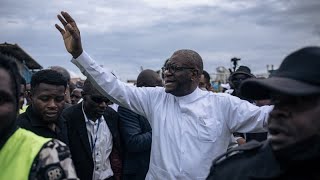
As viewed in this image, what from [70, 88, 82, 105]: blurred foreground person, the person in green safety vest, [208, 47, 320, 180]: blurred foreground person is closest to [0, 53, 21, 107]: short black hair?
the person in green safety vest

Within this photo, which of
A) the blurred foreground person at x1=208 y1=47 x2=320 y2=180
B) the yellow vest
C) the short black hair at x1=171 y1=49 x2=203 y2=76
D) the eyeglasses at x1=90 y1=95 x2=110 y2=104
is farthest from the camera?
the eyeglasses at x1=90 y1=95 x2=110 y2=104

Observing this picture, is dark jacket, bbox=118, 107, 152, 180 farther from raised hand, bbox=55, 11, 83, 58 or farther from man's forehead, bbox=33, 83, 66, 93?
raised hand, bbox=55, 11, 83, 58

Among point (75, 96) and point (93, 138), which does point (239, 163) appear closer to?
point (93, 138)

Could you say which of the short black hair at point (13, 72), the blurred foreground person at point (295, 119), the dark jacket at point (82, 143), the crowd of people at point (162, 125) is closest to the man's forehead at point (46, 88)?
the crowd of people at point (162, 125)

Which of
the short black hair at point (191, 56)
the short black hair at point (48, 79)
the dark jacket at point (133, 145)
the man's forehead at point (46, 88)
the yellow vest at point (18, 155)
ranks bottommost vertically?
the dark jacket at point (133, 145)

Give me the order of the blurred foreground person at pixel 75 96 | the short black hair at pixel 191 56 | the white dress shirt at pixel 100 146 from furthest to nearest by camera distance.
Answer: the blurred foreground person at pixel 75 96 → the white dress shirt at pixel 100 146 → the short black hair at pixel 191 56

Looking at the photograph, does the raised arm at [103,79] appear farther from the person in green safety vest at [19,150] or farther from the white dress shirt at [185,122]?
the person in green safety vest at [19,150]

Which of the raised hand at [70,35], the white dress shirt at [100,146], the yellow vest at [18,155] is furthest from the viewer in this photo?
the white dress shirt at [100,146]

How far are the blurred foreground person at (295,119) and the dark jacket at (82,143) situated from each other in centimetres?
254

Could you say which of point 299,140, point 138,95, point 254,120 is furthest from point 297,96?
point 138,95

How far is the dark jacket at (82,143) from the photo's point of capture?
4109 mm

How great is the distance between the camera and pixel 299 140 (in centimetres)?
171

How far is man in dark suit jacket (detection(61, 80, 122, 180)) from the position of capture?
13.5 feet

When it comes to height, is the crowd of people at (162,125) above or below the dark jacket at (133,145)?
above
